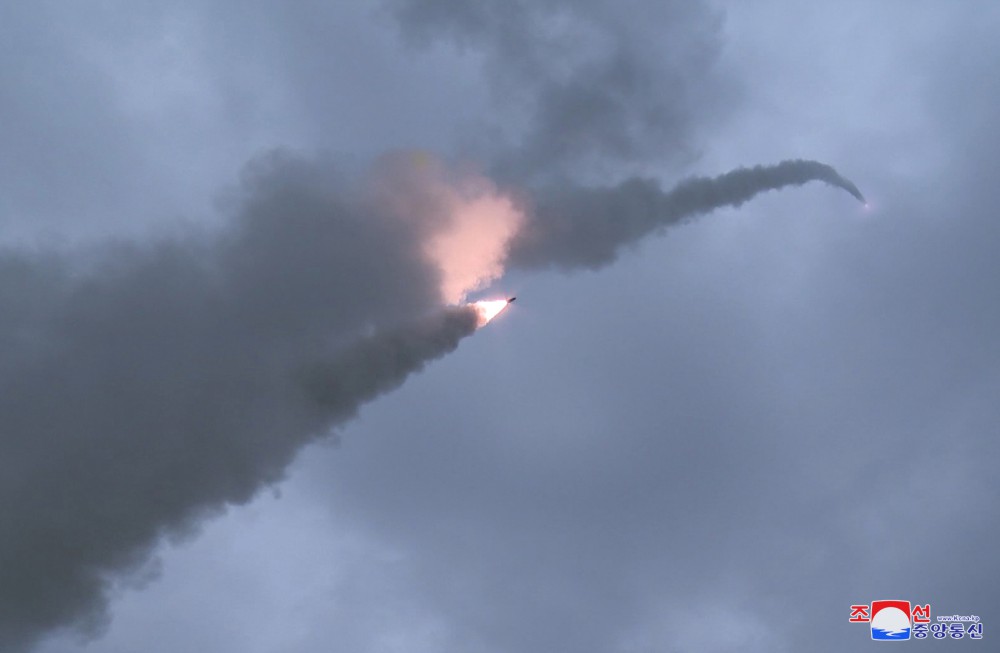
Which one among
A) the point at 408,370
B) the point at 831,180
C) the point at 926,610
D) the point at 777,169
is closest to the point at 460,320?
the point at 408,370

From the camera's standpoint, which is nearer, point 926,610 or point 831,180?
point 926,610

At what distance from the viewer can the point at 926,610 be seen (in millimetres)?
125188

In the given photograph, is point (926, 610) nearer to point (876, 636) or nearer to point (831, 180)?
point (876, 636)

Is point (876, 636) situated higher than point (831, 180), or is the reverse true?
point (831, 180)

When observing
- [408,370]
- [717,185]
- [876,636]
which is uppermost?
[717,185]

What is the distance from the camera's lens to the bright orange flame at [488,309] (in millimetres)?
116731

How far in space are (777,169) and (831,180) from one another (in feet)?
32.7

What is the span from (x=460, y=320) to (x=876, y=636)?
184 ft

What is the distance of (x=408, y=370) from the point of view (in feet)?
384

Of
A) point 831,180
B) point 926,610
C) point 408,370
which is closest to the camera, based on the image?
point 408,370

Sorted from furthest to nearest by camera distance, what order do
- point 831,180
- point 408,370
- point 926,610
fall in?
point 831,180, point 926,610, point 408,370

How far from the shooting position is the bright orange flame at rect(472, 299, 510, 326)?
383 ft

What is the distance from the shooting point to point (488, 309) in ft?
385

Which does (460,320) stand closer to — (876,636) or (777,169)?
(777,169)
